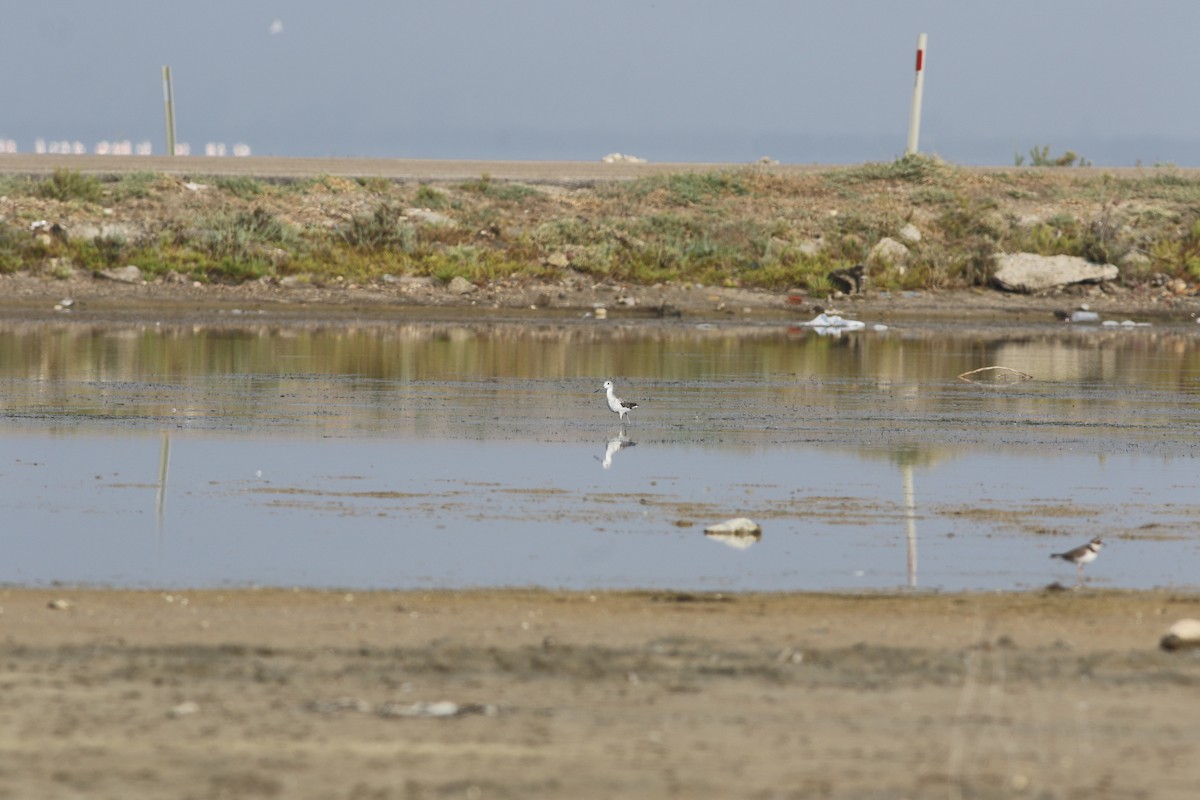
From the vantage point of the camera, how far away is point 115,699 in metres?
6.18

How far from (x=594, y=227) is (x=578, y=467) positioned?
67.2ft

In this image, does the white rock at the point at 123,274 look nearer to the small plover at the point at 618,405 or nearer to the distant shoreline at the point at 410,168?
the distant shoreline at the point at 410,168

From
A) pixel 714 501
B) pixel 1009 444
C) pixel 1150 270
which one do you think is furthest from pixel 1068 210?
pixel 714 501

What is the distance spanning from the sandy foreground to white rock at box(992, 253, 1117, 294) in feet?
80.0

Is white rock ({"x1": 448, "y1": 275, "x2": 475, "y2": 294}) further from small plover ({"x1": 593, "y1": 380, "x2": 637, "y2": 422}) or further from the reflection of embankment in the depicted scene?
small plover ({"x1": 593, "y1": 380, "x2": 637, "y2": 422})

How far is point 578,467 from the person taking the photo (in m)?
13.0

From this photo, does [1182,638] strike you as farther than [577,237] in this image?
No

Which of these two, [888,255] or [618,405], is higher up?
[888,255]

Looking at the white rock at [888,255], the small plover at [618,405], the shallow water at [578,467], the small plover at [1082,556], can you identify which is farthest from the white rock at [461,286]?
the small plover at [1082,556]

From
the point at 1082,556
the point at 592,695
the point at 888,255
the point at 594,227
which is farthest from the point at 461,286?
the point at 592,695

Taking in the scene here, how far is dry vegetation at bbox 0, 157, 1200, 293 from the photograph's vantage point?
101ft

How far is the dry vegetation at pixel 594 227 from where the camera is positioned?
1217 inches

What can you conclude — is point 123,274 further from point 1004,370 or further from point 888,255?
point 1004,370

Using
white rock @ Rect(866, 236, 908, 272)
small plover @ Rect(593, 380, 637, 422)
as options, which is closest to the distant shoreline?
white rock @ Rect(866, 236, 908, 272)
